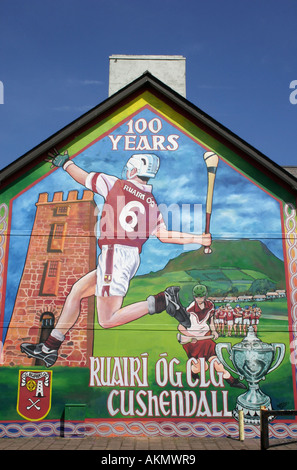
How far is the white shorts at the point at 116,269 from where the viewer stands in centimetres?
986

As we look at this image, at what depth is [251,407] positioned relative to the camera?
930 centimetres

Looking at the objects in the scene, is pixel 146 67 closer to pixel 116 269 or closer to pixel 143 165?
pixel 143 165

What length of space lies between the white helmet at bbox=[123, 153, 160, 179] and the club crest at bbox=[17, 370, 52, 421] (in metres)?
5.25

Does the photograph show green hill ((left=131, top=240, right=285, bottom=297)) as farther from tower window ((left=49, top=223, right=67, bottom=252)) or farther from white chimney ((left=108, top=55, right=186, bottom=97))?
white chimney ((left=108, top=55, right=186, bottom=97))

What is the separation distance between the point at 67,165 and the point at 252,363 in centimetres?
663

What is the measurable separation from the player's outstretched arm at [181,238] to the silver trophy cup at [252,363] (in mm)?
2369

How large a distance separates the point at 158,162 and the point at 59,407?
6.33 metres

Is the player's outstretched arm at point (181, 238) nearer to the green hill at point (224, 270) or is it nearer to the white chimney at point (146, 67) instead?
the green hill at point (224, 270)

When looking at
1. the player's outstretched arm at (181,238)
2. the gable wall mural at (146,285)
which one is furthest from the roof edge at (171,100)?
the player's outstretched arm at (181,238)

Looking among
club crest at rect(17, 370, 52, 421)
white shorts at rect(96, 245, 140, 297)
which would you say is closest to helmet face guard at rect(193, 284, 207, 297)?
white shorts at rect(96, 245, 140, 297)

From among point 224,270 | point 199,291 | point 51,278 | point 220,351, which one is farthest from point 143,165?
point 220,351

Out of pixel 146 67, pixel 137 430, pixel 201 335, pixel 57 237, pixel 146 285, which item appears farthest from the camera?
pixel 146 67
